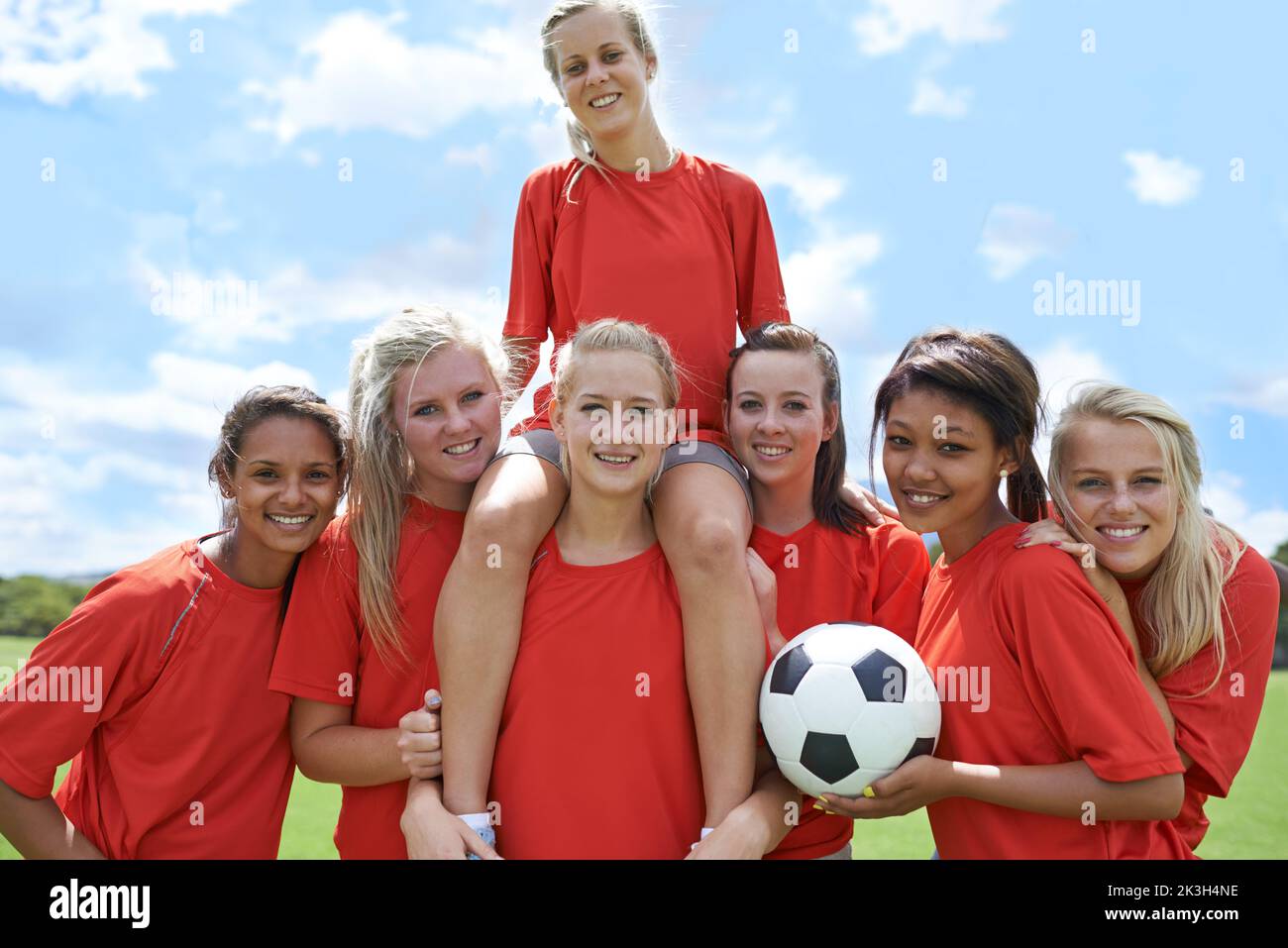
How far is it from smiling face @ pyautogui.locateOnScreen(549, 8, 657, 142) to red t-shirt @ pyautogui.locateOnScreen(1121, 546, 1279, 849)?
9.38ft

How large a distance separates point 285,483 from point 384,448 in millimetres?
425

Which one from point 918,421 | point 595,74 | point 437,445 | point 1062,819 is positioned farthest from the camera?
point 595,74

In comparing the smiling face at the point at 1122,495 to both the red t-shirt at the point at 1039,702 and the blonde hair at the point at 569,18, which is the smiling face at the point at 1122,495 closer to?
the red t-shirt at the point at 1039,702

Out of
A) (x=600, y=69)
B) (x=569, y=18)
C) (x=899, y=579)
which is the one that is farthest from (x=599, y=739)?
(x=569, y=18)

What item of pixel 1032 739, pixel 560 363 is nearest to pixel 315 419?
pixel 560 363

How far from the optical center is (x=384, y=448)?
392cm

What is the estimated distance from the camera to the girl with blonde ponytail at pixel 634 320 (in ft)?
11.2

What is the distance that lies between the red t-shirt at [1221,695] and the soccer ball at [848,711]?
0.95 meters

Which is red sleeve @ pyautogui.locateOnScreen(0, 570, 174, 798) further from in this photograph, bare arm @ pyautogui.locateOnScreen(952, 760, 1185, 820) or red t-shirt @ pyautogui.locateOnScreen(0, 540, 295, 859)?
bare arm @ pyautogui.locateOnScreen(952, 760, 1185, 820)

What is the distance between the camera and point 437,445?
390 cm

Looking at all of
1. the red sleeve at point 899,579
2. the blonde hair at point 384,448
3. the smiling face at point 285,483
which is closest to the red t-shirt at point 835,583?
the red sleeve at point 899,579

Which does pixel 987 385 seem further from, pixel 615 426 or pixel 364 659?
pixel 364 659
